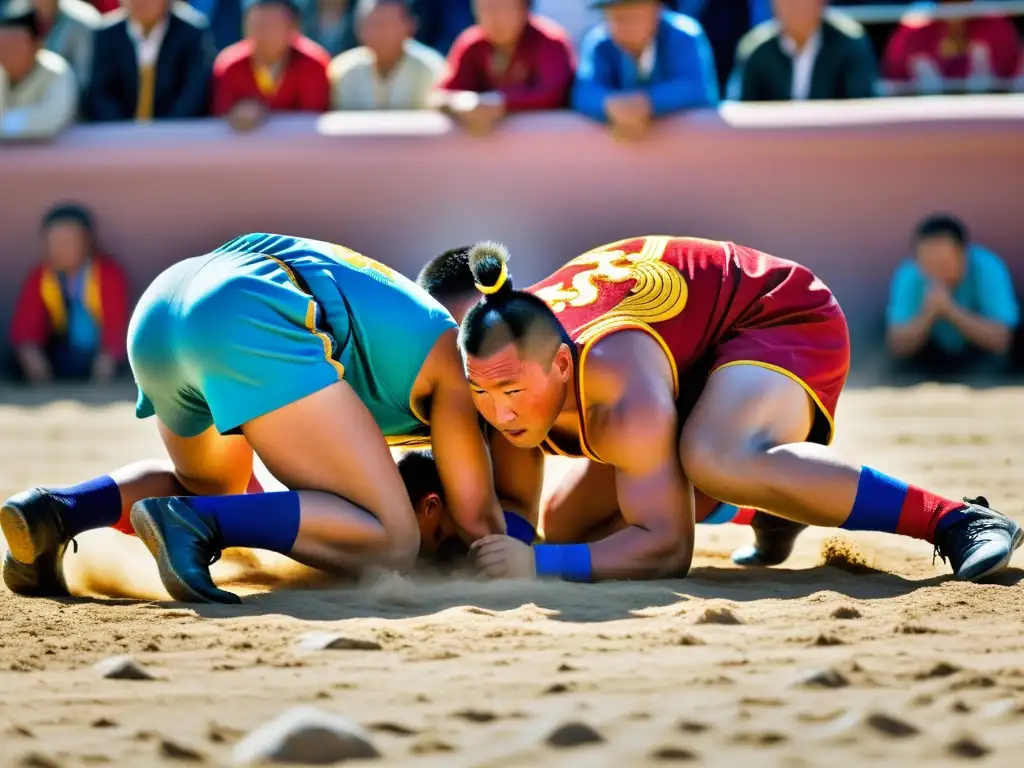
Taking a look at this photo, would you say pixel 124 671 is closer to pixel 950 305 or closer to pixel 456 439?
pixel 456 439

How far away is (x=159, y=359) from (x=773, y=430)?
1393 millimetres

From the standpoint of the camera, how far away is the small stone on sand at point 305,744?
2025 mm

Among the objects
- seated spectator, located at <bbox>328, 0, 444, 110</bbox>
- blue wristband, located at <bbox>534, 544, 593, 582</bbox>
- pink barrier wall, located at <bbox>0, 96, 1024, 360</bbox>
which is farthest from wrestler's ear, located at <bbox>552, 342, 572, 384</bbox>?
seated spectator, located at <bbox>328, 0, 444, 110</bbox>

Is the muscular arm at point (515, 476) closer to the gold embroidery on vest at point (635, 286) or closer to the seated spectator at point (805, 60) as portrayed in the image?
the gold embroidery on vest at point (635, 286)

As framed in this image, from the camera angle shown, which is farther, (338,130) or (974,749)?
(338,130)

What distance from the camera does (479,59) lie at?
6.94 metres

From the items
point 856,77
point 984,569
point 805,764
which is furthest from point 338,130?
point 805,764

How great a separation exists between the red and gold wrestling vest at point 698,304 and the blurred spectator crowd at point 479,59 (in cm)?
304

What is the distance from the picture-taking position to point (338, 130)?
282 inches

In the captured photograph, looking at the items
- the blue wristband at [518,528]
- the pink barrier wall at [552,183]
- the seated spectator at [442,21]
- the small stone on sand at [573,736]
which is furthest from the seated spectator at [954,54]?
the small stone on sand at [573,736]

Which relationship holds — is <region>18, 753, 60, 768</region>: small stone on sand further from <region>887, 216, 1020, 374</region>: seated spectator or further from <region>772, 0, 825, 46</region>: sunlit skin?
<region>772, 0, 825, 46</region>: sunlit skin

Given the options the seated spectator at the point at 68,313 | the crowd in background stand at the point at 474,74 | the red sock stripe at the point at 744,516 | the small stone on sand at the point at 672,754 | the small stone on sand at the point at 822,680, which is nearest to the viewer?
the small stone on sand at the point at 672,754

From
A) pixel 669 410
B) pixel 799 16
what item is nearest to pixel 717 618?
pixel 669 410

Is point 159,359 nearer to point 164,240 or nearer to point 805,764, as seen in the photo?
point 805,764
